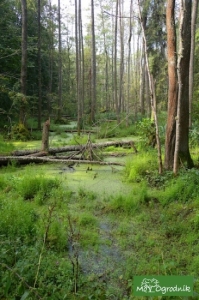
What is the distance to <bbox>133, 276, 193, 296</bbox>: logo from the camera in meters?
2.04

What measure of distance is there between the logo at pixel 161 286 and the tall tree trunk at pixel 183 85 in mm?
2557

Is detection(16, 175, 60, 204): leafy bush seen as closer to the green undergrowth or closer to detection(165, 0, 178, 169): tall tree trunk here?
the green undergrowth

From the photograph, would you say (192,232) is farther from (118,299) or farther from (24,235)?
(24,235)

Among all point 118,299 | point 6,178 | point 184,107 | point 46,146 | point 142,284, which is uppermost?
point 184,107

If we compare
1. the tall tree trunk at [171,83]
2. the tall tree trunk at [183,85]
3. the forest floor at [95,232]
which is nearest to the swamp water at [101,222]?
the forest floor at [95,232]

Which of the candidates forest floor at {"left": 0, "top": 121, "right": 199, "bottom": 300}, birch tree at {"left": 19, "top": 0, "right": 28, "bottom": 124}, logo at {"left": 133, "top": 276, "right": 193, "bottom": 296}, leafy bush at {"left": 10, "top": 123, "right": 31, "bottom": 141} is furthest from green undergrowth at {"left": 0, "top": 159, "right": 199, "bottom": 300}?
birch tree at {"left": 19, "top": 0, "right": 28, "bottom": 124}

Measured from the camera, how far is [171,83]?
4656 mm

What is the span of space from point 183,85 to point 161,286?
343 centimetres

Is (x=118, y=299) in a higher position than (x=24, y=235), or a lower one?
lower

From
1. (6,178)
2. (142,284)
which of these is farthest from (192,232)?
(6,178)

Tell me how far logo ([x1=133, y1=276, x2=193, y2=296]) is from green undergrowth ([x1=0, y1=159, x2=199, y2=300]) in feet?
0.38

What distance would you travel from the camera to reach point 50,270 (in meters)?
2.26

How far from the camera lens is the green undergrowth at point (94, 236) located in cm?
215

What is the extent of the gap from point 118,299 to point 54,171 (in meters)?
3.58
